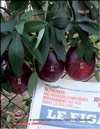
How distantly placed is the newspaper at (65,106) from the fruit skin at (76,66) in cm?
3

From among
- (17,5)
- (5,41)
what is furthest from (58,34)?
(17,5)

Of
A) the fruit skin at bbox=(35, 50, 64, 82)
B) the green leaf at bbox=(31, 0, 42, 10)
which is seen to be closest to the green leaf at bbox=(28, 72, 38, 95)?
the fruit skin at bbox=(35, 50, 64, 82)

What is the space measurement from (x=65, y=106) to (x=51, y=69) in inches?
4.2

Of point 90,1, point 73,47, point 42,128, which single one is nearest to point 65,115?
point 42,128

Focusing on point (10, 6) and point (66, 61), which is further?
point (10, 6)

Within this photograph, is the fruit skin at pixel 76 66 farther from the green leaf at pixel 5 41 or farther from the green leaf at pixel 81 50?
the green leaf at pixel 5 41

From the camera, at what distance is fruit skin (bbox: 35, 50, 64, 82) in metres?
0.56

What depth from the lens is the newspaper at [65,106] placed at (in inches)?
21.4

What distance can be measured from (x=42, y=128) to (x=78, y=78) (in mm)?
166

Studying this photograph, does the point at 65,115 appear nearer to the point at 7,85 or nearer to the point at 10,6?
the point at 7,85

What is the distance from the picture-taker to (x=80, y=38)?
544mm

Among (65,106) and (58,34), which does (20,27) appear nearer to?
(58,34)

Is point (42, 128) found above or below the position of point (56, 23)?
below

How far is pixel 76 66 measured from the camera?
568 mm
